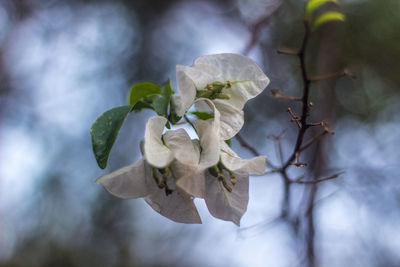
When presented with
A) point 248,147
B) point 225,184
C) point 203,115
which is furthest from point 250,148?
point 225,184

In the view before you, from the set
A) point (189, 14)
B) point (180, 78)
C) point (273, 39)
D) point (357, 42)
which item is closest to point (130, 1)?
point (189, 14)

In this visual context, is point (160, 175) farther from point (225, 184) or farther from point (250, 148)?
point (250, 148)

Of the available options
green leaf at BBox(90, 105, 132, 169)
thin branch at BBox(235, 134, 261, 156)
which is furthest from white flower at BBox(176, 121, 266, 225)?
thin branch at BBox(235, 134, 261, 156)

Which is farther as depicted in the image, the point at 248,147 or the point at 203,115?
the point at 248,147

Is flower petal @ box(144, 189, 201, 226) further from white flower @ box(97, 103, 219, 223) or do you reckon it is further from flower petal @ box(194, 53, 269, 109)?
flower petal @ box(194, 53, 269, 109)

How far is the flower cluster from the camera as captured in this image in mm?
488

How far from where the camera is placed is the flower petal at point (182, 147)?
493 mm

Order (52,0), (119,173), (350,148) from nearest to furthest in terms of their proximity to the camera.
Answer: (119,173)
(350,148)
(52,0)

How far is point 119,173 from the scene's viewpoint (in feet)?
1.62

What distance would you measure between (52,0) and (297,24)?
227 cm

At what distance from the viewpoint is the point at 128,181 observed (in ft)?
1.62

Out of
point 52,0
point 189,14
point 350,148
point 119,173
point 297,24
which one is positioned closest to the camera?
point 119,173

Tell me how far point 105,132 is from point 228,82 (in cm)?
21

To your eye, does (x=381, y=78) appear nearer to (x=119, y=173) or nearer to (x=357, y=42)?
(x=357, y=42)
